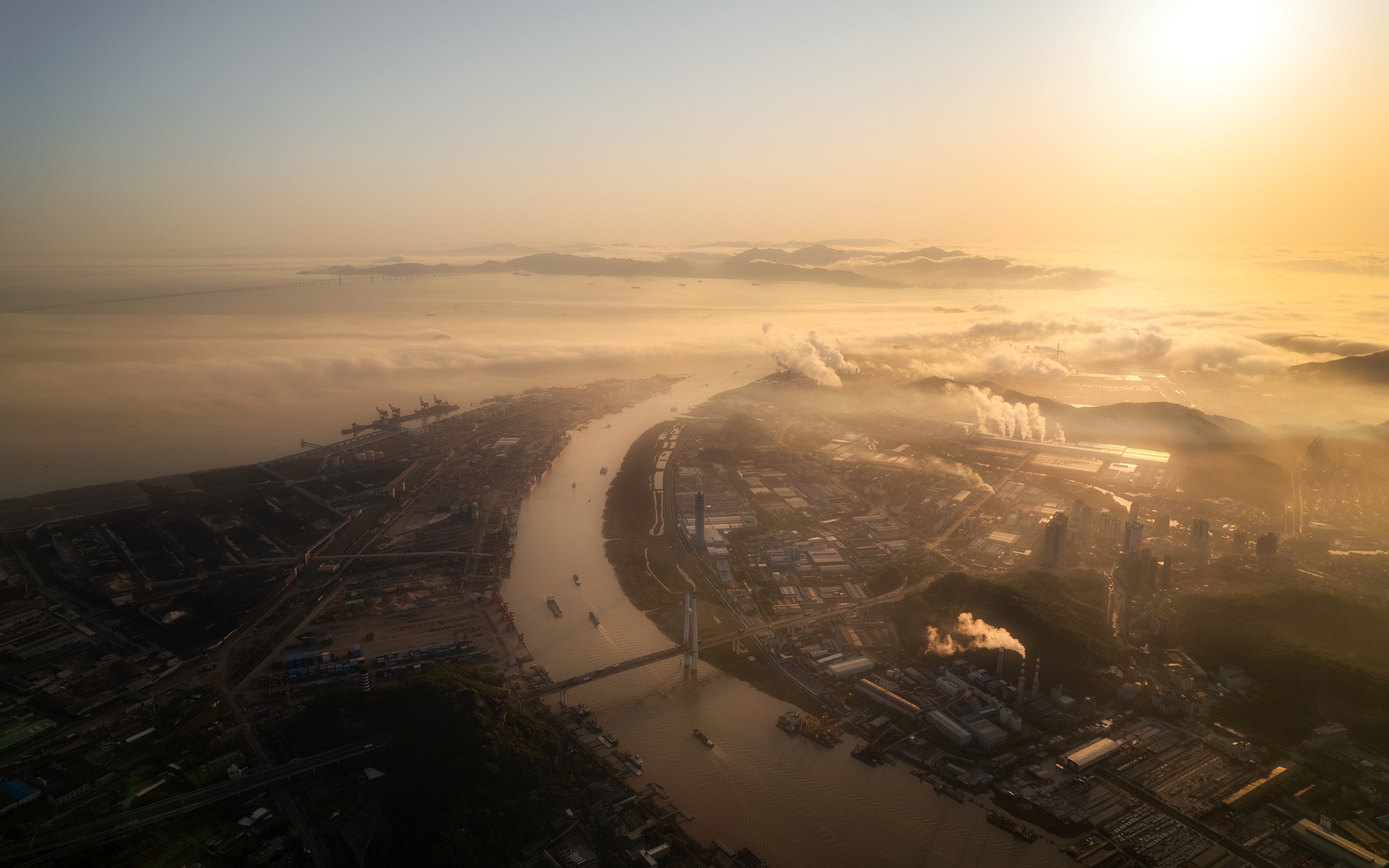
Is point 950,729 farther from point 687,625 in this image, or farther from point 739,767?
point 687,625

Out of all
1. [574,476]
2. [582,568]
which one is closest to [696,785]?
[582,568]

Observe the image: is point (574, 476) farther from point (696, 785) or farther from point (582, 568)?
point (696, 785)

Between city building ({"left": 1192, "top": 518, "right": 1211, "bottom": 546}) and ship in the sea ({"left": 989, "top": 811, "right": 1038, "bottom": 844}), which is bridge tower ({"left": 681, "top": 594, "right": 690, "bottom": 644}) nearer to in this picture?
ship in the sea ({"left": 989, "top": 811, "right": 1038, "bottom": 844})

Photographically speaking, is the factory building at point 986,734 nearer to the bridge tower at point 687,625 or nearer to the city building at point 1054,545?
the bridge tower at point 687,625

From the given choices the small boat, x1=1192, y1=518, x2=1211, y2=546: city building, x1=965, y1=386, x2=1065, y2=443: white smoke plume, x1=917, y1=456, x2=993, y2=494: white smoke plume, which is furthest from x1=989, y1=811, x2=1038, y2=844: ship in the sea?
x1=965, y1=386, x2=1065, y2=443: white smoke plume

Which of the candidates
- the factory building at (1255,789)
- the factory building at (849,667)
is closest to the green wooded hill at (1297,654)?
the factory building at (1255,789)

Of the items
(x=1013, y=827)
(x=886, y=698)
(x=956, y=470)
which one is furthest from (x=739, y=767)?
(x=956, y=470)
